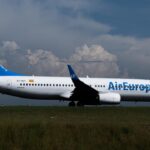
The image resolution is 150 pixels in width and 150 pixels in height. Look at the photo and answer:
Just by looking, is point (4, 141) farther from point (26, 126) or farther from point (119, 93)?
point (119, 93)

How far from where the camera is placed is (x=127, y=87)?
47844 millimetres

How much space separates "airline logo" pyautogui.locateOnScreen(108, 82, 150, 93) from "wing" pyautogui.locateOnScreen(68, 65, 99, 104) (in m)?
2.50

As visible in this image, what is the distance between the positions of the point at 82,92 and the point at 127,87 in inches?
223

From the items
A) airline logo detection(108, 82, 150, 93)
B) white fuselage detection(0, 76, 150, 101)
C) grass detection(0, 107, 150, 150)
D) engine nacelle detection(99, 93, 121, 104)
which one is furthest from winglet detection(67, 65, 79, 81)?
grass detection(0, 107, 150, 150)

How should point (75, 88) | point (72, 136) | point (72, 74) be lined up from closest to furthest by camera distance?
1. point (72, 136)
2. point (75, 88)
3. point (72, 74)

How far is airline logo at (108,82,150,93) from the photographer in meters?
47.7

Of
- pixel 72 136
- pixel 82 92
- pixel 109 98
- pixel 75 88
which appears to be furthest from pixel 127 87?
pixel 72 136

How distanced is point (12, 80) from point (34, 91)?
2713 millimetres

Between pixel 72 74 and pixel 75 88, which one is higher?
pixel 72 74

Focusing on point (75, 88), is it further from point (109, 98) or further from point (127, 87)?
point (127, 87)

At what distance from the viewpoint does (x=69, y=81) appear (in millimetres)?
47719

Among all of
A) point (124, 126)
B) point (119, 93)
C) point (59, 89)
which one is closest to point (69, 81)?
point (59, 89)

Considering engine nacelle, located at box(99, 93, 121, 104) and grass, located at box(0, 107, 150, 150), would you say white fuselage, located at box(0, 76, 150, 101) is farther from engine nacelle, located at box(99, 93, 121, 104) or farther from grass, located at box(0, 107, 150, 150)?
grass, located at box(0, 107, 150, 150)

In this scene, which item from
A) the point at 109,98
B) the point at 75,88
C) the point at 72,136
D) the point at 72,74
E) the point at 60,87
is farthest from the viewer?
the point at 60,87
